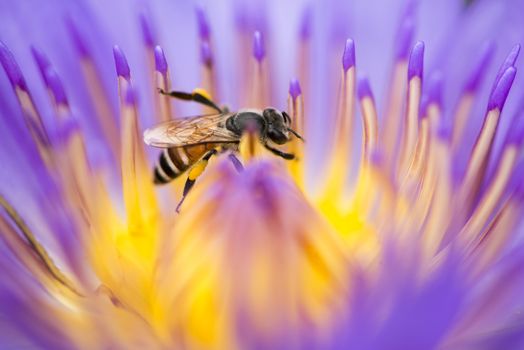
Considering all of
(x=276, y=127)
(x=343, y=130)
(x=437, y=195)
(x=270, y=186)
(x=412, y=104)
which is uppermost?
(x=343, y=130)

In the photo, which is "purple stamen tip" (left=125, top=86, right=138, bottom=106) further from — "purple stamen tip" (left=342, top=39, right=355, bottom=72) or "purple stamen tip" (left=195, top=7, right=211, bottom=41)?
"purple stamen tip" (left=342, top=39, right=355, bottom=72)

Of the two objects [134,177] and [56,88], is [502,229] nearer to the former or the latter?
[134,177]

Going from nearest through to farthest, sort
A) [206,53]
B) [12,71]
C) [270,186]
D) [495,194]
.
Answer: [270,186]
[495,194]
[12,71]
[206,53]

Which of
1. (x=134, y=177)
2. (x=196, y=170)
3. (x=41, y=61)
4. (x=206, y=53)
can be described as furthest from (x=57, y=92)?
(x=206, y=53)

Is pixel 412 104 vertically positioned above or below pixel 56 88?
above

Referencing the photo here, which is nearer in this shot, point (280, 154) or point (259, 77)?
point (280, 154)

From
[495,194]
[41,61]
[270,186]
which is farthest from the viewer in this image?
[41,61]

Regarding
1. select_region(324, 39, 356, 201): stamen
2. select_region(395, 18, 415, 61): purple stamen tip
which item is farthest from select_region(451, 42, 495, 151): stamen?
select_region(324, 39, 356, 201): stamen
